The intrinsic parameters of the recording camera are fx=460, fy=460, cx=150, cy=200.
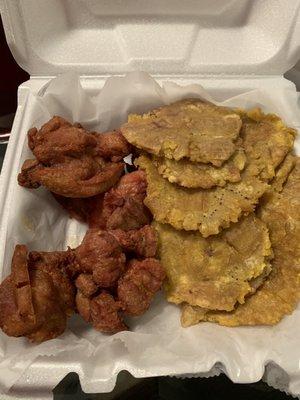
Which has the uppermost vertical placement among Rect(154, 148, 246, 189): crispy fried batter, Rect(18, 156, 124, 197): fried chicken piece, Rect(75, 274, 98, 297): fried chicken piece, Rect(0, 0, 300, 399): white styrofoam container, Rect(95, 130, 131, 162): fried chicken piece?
Rect(0, 0, 300, 399): white styrofoam container

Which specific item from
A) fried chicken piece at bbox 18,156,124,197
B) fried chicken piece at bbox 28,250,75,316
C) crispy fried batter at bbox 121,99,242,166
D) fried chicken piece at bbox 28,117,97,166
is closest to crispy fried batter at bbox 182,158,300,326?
crispy fried batter at bbox 121,99,242,166

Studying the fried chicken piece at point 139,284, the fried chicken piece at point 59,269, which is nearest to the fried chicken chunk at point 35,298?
the fried chicken piece at point 59,269

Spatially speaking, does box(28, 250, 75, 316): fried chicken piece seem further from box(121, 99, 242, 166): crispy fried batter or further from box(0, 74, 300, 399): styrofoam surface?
box(121, 99, 242, 166): crispy fried batter

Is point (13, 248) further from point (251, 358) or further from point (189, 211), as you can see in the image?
point (251, 358)

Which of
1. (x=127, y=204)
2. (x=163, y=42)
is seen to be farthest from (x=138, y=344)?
(x=163, y=42)

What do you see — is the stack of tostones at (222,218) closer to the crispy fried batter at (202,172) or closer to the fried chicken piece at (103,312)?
the crispy fried batter at (202,172)

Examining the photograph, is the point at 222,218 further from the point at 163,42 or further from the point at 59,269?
the point at 163,42

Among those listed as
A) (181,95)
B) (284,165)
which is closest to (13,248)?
(181,95)
